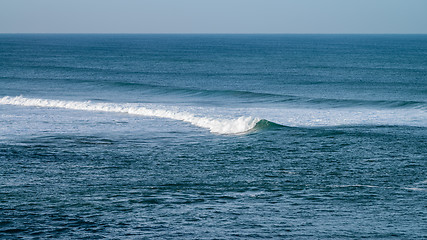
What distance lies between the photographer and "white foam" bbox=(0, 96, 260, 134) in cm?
2456

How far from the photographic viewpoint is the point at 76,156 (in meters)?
18.6

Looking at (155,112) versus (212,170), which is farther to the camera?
(155,112)

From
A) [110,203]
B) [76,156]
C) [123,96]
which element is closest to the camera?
[110,203]

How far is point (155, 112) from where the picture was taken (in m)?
30.2

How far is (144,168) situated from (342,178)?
18.5 feet

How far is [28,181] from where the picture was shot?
1512 cm

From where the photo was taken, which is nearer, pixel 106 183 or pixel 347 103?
pixel 106 183

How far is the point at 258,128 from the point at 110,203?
12.2m

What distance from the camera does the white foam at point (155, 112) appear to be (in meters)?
24.6

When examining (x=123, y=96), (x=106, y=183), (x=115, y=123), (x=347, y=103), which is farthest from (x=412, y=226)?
(x=123, y=96)

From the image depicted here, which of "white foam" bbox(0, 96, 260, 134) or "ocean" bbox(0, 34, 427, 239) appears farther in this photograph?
"white foam" bbox(0, 96, 260, 134)

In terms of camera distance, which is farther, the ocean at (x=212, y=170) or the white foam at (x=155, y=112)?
the white foam at (x=155, y=112)

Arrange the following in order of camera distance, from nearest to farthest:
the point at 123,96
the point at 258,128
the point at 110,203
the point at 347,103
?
the point at 110,203, the point at 258,128, the point at 347,103, the point at 123,96

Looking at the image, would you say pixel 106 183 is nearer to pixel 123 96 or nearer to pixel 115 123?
pixel 115 123
